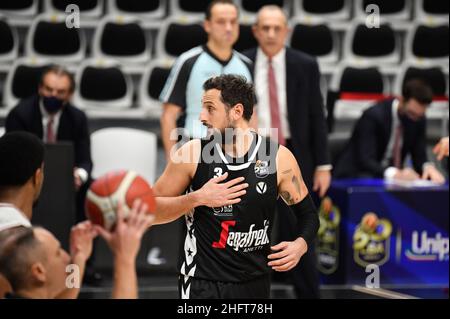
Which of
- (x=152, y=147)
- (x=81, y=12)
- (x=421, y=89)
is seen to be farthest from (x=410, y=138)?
(x=81, y=12)

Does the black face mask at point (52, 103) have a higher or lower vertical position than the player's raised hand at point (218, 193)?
higher

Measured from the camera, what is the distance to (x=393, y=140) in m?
6.93

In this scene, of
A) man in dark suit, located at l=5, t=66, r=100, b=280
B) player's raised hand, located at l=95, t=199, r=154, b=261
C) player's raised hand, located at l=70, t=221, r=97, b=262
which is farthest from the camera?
man in dark suit, located at l=5, t=66, r=100, b=280

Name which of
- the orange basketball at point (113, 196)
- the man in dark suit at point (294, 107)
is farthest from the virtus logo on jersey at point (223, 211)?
the man in dark suit at point (294, 107)

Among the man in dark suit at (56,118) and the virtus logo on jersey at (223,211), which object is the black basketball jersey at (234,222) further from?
the man in dark suit at (56,118)

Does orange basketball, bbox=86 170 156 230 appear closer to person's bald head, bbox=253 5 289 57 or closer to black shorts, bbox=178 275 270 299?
black shorts, bbox=178 275 270 299

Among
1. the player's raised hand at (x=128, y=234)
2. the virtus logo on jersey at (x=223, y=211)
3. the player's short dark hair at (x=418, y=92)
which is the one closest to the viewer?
the player's raised hand at (x=128, y=234)

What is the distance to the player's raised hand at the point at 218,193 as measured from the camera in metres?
3.72

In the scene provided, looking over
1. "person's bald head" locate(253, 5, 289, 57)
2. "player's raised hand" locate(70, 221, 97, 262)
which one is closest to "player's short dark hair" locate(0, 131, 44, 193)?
"player's raised hand" locate(70, 221, 97, 262)

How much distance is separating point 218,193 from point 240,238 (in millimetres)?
275

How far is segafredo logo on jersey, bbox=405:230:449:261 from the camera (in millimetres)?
6539

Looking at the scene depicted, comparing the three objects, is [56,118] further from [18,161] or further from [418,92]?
[18,161]

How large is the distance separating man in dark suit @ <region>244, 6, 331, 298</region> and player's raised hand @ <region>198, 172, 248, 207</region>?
1762 millimetres

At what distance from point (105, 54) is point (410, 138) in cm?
328
